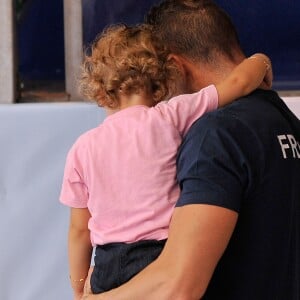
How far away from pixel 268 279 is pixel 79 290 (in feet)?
1.74

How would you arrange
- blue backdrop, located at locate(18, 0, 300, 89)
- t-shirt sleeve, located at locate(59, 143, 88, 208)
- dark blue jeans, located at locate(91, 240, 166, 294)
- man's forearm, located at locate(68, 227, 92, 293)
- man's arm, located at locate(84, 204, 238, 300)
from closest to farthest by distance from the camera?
1. man's arm, located at locate(84, 204, 238, 300)
2. dark blue jeans, located at locate(91, 240, 166, 294)
3. t-shirt sleeve, located at locate(59, 143, 88, 208)
4. man's forearm, located at locate(68, 227, 92, 293)
5. blue backdrop, located at locate(18, 0, 300, 89)

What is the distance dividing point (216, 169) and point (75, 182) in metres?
0.44

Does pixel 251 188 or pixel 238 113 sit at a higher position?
pixel 238 113

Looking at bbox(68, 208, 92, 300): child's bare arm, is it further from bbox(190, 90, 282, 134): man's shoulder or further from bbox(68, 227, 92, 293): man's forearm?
bbox(190, 90, 282, 134): man's shoulder

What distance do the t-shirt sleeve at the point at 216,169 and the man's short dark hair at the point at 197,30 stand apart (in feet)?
0.84

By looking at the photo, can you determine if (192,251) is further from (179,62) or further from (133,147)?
(179,62)

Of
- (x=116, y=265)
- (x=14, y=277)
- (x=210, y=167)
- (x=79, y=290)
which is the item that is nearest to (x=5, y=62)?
(x=14, y=277)

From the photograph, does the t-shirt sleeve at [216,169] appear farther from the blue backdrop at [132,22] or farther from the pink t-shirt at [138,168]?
the blue backdrop at [132,22]

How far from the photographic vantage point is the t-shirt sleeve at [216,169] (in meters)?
1.13

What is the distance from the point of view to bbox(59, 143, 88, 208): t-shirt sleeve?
1.46 metres

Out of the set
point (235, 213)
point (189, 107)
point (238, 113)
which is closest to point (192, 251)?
point (235, 213)

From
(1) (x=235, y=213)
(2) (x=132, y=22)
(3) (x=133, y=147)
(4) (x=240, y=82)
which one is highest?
(2) (x=132, y=22)

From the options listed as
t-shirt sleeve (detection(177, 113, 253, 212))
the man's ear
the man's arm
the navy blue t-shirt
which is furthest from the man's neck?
the man's arm

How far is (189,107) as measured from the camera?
54.5 inches
